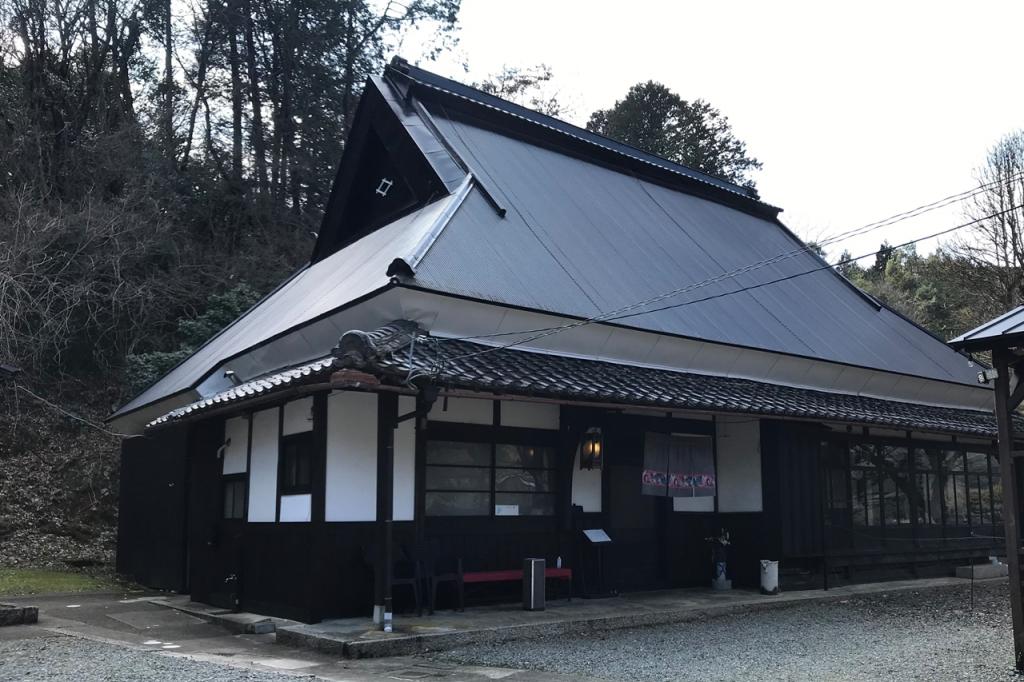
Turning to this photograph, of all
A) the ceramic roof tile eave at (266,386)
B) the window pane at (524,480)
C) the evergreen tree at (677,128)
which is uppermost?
the evergreen tree at (677,128)

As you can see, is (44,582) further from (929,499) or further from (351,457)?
(929,499)

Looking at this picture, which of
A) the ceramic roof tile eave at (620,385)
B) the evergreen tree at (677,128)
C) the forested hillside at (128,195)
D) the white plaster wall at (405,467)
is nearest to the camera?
the ceramic roof tile eave at (620,385)

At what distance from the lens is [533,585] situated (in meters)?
10.4

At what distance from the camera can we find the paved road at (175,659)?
7043 millimetres

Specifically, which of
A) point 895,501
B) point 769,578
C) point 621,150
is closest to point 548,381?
point 769,578

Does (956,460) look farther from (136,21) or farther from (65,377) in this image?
(136,21)

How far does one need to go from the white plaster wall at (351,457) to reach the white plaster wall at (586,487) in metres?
3.10

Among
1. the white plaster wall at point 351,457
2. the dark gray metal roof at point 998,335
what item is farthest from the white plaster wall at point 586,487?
the dark gray metal roof at point 998,335

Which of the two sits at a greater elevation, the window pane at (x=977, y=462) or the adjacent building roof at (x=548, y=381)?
the adjacent building roof at (x=548, y=381)

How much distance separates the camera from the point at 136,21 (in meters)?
27.5

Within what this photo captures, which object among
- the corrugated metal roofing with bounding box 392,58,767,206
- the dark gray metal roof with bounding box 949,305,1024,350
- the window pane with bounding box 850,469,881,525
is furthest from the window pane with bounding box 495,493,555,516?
the corrugated metal roofing with bounding box 392,58,767,206

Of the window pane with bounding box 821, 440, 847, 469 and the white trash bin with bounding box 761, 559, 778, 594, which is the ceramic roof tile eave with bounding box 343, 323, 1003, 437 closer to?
the window pane with bounding box 821, 440, 847, 469

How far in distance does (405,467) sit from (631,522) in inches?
159

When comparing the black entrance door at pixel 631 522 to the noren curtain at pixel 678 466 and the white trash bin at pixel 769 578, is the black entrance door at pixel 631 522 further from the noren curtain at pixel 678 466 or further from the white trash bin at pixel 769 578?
the white trash bin at pixel 769 578
